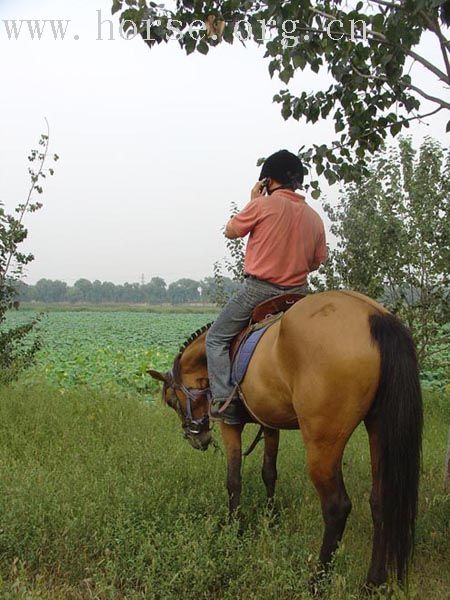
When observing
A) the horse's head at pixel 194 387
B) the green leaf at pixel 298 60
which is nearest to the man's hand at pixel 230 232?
the horse's head at pixel 194 387

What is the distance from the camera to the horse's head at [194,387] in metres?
5.15

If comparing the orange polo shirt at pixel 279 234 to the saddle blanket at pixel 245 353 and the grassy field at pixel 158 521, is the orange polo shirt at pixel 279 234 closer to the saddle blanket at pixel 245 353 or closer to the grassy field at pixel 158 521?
the saddle blanket at pixel 245 353

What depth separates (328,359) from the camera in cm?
338

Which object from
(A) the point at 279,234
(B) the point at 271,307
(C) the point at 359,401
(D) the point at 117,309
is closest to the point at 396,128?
(A) the point at 279,234

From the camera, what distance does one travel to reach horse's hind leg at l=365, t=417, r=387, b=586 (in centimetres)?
346

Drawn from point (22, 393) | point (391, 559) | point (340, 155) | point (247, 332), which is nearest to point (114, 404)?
point (22, 393)

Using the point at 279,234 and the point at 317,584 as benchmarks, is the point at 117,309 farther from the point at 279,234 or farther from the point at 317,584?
the point at 317,584

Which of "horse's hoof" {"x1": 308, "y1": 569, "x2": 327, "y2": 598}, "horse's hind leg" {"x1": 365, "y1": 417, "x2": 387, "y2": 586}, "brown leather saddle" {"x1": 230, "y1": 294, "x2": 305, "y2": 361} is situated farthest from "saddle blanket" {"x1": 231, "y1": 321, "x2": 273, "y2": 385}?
"horse's hoof" {"x1": 308, "y1": 569, "x2": 327, "y2": 598}

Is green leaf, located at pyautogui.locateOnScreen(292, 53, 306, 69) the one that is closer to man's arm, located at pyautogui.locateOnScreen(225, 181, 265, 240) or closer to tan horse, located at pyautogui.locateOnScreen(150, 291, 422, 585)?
man's arm, located at pyautogui.locateOnScreen(225, 181, 265, 240)

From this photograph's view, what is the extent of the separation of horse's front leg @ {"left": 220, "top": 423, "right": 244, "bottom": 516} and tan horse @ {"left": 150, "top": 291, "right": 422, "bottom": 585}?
Answer: 1.13 m

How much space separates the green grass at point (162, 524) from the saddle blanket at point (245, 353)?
1.05 m

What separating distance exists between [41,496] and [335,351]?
2735 mm

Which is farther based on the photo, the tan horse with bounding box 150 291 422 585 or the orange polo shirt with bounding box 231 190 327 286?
the orange polo shirt with bounding box 231 190 327 286

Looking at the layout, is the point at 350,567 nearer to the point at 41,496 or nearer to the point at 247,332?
the point at 247,332
